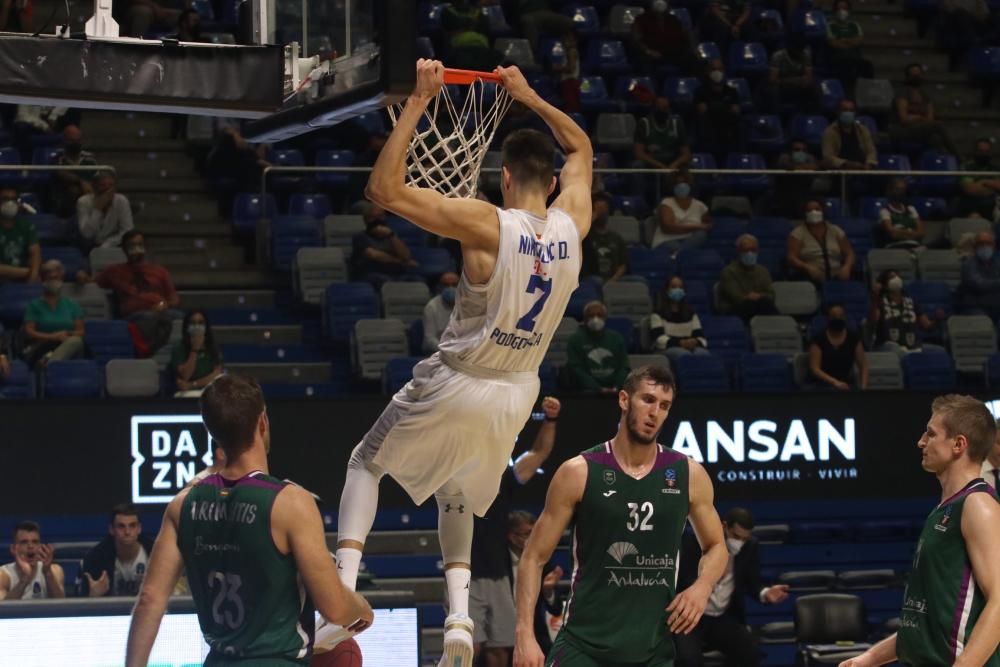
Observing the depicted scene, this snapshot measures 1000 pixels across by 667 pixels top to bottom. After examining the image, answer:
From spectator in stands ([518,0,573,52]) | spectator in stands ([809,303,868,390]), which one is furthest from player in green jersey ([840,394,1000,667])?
spectator in stands ([518,0,573,52])

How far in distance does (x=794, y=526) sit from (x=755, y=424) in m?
1.17

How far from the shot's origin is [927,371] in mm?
15781

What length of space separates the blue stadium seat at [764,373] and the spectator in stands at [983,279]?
3.00 meters

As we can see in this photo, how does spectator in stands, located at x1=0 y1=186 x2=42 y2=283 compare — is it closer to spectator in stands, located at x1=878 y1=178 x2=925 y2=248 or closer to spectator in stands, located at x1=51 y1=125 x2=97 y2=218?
spectator in stands, located at x1=51 y1=125 x2=97 y2=218

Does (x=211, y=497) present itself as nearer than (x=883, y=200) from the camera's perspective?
Yes

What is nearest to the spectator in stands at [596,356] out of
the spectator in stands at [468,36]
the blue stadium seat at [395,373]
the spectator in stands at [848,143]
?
the blue stadium seat at [395,373]

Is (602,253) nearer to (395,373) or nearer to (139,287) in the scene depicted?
(395,373)

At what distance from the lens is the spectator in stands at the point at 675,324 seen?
15250 mm

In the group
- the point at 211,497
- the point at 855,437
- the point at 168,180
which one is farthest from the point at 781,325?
the point at 211,497

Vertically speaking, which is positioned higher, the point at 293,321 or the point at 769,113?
the point at 769,113

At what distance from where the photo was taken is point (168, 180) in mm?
17562

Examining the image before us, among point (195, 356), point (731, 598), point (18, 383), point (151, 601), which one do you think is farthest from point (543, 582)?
point (151, 601)

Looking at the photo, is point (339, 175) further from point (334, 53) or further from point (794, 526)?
point (334, 53)

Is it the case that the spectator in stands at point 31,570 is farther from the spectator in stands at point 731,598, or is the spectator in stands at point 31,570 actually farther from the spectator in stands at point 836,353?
the spectator in stands at point 836,353
